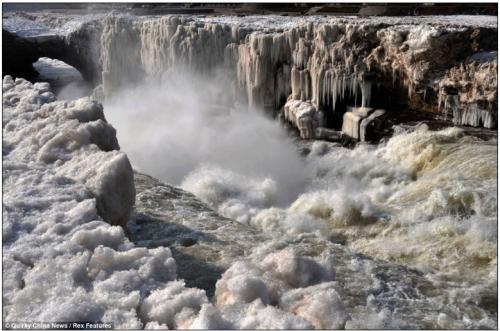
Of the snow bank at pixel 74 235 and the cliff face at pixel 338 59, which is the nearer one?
the snow bank at pixel 74 235

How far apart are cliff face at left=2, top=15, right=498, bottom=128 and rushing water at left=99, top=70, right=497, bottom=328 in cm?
94

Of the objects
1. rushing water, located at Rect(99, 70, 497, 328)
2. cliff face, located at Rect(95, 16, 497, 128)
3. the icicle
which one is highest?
cliff face, located at Rect(95, 16, 497, 128)

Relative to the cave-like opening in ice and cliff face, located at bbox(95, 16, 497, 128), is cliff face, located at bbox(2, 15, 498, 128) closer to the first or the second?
cliff face, located at bbox(95, 16, 497, 128)

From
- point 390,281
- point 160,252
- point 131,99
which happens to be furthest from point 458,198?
point 131,99

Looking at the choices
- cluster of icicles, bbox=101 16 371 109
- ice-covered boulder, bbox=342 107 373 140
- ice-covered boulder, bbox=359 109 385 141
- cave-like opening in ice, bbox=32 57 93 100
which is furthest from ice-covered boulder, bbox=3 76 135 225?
cave-like opening in ice, bbox=32 57 93 100

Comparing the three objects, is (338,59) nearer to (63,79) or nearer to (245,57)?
(245,57)

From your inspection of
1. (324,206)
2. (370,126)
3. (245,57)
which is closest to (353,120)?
(370,126)

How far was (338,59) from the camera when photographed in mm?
15531

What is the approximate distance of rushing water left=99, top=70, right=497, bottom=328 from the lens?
22.7 ft

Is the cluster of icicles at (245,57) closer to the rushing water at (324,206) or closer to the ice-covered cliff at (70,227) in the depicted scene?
the rushing water at (324,206)

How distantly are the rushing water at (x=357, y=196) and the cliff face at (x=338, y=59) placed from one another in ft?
3.10

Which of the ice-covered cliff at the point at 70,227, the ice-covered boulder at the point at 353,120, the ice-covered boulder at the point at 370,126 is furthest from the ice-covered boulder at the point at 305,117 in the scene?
the ice-covered cliff at the point at 70,227

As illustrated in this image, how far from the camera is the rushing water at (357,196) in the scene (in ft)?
22.7

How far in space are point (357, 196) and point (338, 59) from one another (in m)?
5.42
